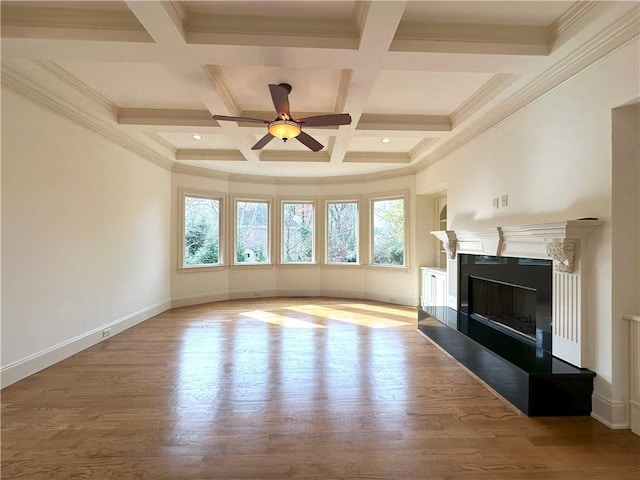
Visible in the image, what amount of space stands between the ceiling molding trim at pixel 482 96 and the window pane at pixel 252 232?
4.54 metres

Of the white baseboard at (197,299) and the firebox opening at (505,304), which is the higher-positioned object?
the firebox opening at (505,304)

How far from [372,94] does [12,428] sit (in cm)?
421

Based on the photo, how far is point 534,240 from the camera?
9.36 feet

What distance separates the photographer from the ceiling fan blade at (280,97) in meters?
2.59

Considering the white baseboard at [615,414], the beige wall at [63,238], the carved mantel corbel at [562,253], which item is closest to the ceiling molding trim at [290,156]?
the beige wall at [63,238]

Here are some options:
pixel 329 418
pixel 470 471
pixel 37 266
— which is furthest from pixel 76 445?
pixel 470 471

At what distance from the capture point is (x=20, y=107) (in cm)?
294

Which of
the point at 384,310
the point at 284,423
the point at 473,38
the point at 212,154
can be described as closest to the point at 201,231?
the point at 212,154

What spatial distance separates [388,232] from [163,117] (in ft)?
15.0

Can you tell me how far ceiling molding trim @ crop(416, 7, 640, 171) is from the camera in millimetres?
2061

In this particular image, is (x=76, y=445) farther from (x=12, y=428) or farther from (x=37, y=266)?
(x=37, y=266)

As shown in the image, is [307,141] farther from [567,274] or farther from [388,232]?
[388,232]

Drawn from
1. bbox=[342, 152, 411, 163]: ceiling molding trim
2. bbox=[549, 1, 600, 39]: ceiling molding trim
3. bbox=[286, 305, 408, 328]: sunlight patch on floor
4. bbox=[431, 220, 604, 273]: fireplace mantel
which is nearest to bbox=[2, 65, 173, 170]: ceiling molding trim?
bbox=[342, 152, 411, 163]: ceiling molding trim

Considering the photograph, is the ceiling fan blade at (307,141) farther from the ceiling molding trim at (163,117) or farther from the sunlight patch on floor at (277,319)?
the sunlight patch on floor at (277,319)
